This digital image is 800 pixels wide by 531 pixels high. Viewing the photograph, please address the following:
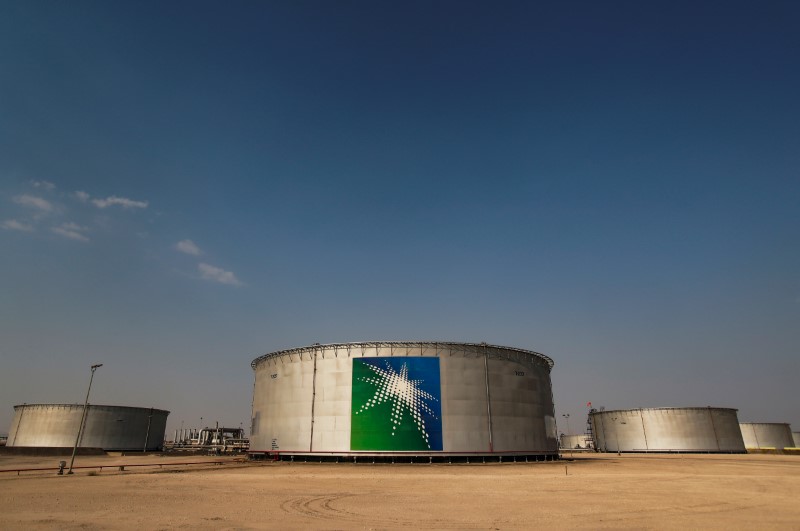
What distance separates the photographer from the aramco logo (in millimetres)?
47750

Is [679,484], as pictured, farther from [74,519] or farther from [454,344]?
[74,519]

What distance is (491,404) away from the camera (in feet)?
167

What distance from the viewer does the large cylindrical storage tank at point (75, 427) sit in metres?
86.1

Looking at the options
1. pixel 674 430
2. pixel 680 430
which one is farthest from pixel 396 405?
pixel 680 430

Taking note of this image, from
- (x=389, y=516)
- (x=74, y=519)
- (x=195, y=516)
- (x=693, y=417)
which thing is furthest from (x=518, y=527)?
(x=693, y=417)

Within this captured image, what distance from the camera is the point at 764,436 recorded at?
114 metres

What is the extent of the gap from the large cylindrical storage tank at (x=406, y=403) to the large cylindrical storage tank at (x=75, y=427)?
173ft

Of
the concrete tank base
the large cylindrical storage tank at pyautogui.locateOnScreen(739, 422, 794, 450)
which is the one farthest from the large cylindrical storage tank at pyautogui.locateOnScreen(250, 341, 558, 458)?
the large cylindrical storage tank at pyautogui.locateOnScreen(739, 422, 794, 450)

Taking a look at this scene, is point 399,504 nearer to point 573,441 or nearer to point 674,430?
point 674,430

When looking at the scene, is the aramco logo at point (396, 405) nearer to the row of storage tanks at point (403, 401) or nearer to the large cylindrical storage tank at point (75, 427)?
the row of storage tanks at point (403, 401)

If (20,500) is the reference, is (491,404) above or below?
above

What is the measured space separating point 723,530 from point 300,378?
45762mm

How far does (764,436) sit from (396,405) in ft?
383

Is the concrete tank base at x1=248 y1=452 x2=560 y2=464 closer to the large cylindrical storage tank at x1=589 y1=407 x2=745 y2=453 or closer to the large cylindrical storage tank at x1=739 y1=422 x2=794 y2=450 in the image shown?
the large cylindrical storage tank at x1=589 y1=407 x2=745 y2=453
